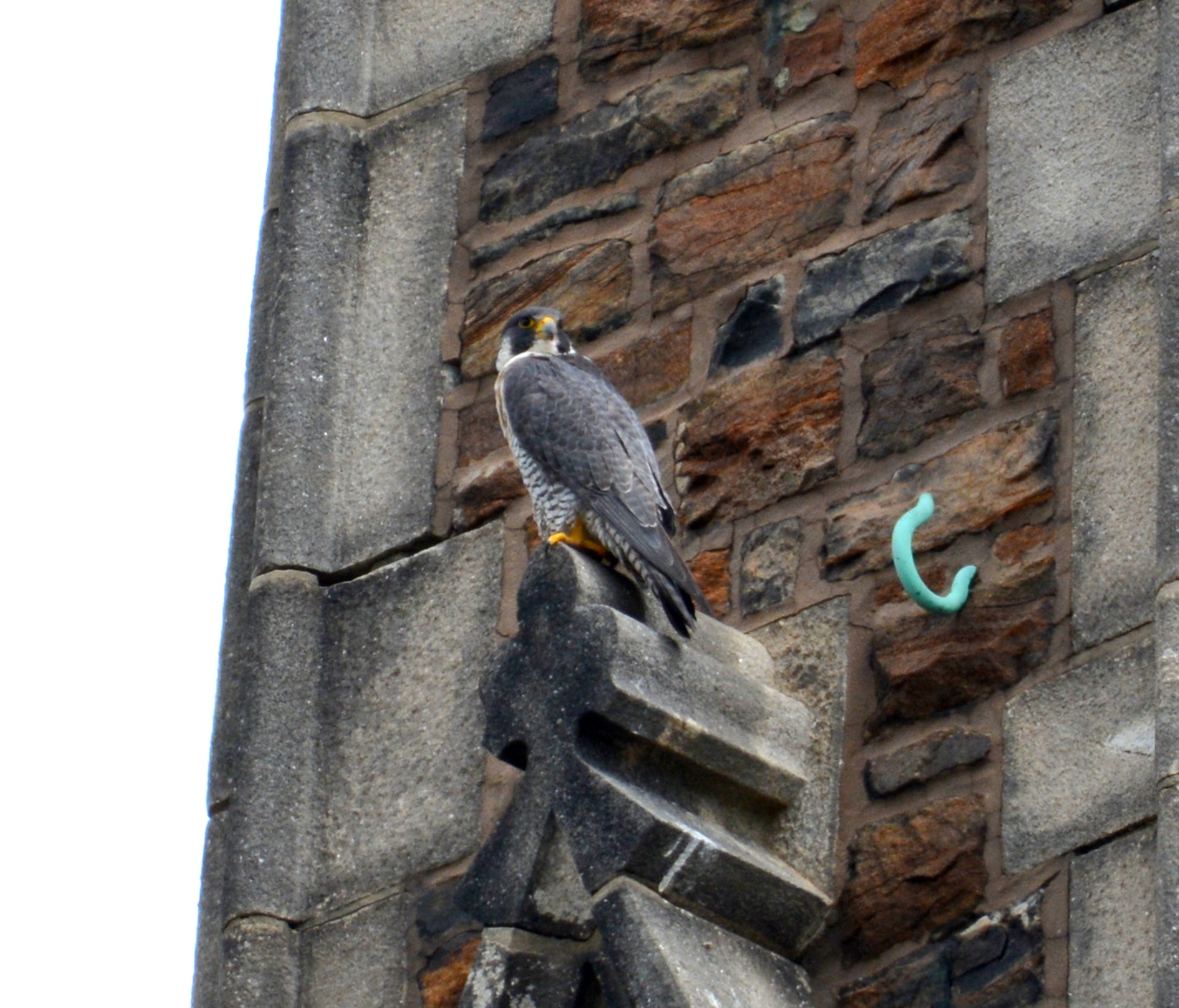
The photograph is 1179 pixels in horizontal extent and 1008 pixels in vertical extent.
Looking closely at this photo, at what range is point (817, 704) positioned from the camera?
12.7 ft

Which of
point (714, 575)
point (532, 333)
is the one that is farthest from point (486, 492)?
point (714, 575)

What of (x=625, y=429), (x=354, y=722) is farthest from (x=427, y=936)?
(x=625, y=429)

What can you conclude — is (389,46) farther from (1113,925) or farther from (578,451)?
(1113,925)

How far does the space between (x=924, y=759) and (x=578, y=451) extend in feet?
2.58

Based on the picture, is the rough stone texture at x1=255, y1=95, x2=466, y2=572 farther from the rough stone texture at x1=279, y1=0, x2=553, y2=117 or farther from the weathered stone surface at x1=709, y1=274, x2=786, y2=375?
the weathered stone surface at x1=709, y1=274, x2=786, y2=375

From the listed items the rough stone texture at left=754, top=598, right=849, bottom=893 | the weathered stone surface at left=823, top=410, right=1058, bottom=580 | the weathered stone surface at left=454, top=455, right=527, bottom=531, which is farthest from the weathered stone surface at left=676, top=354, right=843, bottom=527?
the weathered stone surface at left=454, top=455, right=527, bottom=531

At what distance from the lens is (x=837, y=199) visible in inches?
168

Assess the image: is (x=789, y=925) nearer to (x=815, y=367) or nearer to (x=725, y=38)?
(x=815, y=367)

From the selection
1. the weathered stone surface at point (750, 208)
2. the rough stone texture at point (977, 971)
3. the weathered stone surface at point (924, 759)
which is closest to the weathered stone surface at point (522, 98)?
the weathered stone surface at point (750, 208)

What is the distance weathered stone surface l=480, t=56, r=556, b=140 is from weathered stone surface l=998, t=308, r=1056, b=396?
1.11 meters

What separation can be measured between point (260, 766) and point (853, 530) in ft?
3.31

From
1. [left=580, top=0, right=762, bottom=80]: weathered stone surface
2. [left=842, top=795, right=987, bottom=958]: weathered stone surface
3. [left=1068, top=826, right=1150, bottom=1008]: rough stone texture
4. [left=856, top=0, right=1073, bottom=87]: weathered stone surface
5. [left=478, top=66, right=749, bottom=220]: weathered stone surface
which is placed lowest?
[left=1068, top=826, right=1150, bottom=1008]: rough stone texture

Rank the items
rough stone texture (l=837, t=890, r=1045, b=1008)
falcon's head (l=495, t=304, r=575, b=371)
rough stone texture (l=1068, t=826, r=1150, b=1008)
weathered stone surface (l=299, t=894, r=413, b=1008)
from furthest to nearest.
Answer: falcon's head (l=495, t=304, r=575, b=371) < weathered stone surface (l=299, t=894, r=413, b=1008) < rough stone texture (l=837, t=890, r=1045, b=1008) < rough stone texture (l=1068, t=826, r=1150, b=1008)

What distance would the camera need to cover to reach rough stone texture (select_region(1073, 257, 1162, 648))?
11.9 feet
